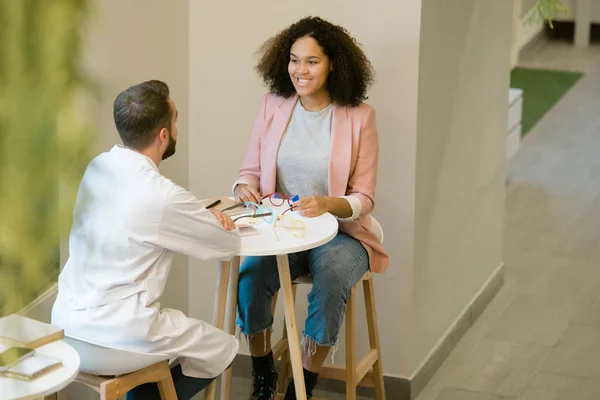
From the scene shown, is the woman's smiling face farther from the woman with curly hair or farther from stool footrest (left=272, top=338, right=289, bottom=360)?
stool footrest (left=272, top=338, right=289, bottom=360)

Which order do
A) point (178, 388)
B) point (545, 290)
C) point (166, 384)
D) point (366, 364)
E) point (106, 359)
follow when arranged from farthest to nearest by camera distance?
point (545, 290), point (366, 364), point (178, 388), point (166, 384), point (106, 359)

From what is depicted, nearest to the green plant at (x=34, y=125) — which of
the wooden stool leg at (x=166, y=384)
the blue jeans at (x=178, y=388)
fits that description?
the wooden stool leg at (x=166, y=384)

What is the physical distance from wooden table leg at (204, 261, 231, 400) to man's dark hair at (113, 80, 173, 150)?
47cm

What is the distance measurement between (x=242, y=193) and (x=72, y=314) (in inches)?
30.1

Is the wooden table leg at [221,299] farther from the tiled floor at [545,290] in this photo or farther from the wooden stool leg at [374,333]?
the tiled floor at [545,290]

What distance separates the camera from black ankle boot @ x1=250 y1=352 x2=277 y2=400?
109 inches

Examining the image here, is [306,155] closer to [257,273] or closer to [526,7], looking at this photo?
[257,273]

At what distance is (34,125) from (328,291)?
93.0 inches

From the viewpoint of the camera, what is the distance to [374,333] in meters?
2.90

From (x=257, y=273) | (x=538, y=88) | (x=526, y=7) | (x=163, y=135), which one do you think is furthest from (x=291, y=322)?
(x=526, y=7)

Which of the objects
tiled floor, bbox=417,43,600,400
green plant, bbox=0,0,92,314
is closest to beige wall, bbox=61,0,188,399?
tiled floor, bbox=417,43,600,400

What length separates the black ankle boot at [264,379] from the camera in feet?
9.10

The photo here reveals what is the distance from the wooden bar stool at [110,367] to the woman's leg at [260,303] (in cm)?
59

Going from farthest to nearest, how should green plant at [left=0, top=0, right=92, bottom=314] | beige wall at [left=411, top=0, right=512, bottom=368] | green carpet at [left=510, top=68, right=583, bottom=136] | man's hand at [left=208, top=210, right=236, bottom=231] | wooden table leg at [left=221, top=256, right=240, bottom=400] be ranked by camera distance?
green carpet at [left=510, top=68, right=583, bottom=136] < beige wall at [left=411, top=0, right=512, bottom=368] < wooden table leg at [left=221, top=256, right=240, bottom=400] < man's hand at [left=208, top=210, right=236, bottom=231] < green plant at [left=0, top=0, right=92, bottom=314]
